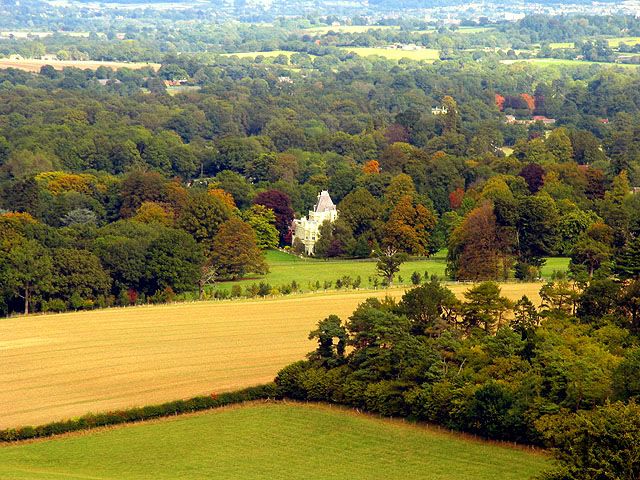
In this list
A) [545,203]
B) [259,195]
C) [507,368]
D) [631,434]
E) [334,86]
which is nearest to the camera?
[631,434]

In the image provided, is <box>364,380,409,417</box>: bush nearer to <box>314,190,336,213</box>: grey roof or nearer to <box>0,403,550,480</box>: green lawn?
<box>0,403,550,480</box>: green lawn

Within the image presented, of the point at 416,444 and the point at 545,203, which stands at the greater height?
the point at 545,203

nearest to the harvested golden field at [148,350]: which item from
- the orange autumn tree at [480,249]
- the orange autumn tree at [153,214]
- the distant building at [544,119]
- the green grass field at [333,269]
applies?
the orange autumn tree at [480,249]

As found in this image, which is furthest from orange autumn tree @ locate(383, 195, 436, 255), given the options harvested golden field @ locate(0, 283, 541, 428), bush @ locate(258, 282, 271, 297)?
harvested golden field @ locate(0, 283, 541, 428)

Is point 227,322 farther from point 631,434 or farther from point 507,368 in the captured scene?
point 631,434

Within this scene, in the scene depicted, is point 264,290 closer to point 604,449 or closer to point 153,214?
point 153,214

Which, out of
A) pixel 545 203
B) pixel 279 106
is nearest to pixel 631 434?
pixel 545 203
